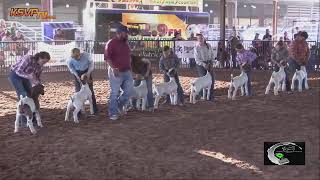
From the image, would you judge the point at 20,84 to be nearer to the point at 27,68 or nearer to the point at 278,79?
the point at 27,68

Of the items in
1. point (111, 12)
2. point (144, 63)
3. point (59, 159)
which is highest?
point (111, 12)

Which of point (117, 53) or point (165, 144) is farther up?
point (117, 53)

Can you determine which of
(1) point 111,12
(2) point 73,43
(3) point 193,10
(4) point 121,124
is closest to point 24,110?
(4) point 121,124

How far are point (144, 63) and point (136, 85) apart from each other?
515mm

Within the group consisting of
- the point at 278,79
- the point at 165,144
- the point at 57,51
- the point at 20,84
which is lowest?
the point at 165,144

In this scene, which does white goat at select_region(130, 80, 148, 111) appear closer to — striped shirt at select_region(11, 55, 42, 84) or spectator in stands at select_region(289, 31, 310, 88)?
striped shirt at select_region(11, 55, 42, 84)

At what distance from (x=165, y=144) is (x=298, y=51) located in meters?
6.50

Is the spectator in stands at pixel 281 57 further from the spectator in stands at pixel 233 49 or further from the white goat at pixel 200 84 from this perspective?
the spectator in stands at pixel 233 49

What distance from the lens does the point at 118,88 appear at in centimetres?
872

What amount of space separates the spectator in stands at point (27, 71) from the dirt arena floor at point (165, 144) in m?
0.74

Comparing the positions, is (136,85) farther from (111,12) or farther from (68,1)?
(68,1)

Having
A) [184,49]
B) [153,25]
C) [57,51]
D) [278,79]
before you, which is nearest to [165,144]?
[278,79]

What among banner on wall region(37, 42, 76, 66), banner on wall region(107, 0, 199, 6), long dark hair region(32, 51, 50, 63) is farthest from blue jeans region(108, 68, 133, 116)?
banner on wall region(107, 0, 199, 6)

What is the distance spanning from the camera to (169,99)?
1084 centimetres
